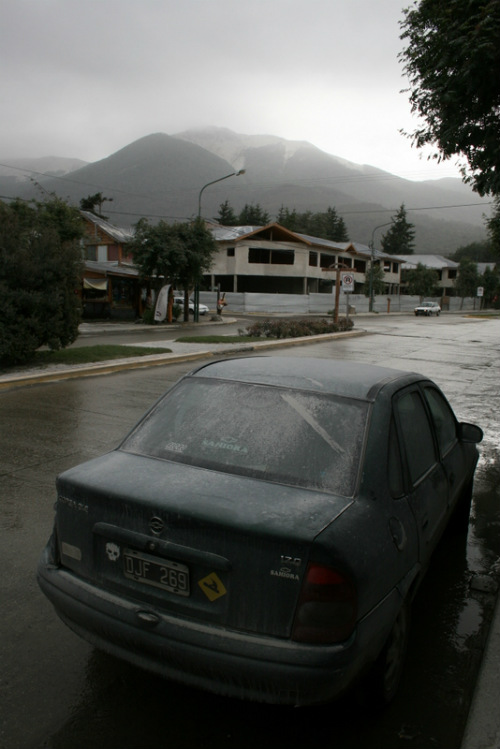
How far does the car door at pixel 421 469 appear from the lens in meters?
3.10

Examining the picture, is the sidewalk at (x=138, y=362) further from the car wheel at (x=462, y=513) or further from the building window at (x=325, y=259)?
the building window at (x=325, y=259)

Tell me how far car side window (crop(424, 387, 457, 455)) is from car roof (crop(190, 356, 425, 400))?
0.87 feet

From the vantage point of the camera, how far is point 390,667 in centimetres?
269

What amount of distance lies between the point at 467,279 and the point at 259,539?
88.7 metres

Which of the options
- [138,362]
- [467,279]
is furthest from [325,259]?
[138,362]

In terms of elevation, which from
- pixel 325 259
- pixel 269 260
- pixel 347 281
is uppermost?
pixel 325 259

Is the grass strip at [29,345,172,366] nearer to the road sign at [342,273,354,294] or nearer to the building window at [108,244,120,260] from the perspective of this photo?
the road sign at [342,273,354,294]

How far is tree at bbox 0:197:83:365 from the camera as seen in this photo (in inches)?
488

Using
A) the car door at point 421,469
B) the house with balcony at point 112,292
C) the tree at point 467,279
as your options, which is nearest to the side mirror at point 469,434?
the car door at point 421,469

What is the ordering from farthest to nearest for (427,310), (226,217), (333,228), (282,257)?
1. (333,228)
2. (226,217)
3. (282,257)
4. (427,310)

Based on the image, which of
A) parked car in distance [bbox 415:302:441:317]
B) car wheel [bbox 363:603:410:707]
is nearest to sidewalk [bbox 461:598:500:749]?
car wheel [bbox 363:603:410:707]

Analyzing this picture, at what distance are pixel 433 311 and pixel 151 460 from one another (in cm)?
6131

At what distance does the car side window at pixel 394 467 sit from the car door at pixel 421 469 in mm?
61

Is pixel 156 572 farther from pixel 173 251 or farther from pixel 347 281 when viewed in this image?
pixel 173 251
